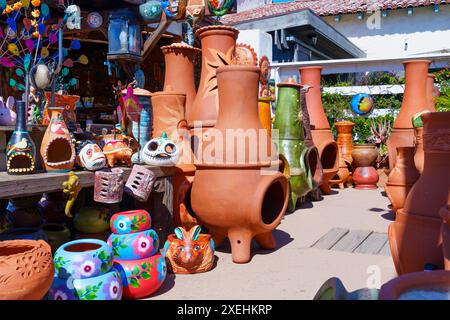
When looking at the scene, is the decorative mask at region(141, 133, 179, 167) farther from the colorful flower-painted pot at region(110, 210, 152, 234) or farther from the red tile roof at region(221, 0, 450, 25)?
the red tile roof at region(221, 0, 450, 25)

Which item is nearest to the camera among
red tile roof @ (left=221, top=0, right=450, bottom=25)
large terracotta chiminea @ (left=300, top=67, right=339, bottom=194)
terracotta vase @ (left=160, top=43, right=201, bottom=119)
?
terracotta vase @ (left=160, top=43, right=201, bottom=119)

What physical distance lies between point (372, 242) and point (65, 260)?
2.77 metres

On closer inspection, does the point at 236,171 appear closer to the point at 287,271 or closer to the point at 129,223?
the point at 287,271

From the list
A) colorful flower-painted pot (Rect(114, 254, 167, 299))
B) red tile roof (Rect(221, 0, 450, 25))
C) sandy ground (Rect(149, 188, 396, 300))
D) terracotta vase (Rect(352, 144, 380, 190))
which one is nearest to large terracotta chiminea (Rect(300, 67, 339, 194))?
terracotta vase (Rect(352, 144, 380, 190))

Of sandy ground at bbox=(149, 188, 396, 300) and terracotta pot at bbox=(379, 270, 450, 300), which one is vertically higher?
terracotta pot at bbox=(379, 270, 450, 300)

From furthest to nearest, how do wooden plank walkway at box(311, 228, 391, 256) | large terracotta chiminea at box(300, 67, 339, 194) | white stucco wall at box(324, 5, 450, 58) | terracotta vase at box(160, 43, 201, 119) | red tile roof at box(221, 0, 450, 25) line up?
white stucco wall at box(324, 5, 450, 58) → red tile roof at box(221, 0, 450, 25) → large terracotta chiminea at box(300, 67, 339, 194) → terracotta vase at box(160, 43, 201, 119) → wooden plank walkway at box(311, 228, 391, 256)

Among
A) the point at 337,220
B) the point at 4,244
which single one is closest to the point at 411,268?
the point at 4,244

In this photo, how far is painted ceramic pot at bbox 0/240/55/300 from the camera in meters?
1.76

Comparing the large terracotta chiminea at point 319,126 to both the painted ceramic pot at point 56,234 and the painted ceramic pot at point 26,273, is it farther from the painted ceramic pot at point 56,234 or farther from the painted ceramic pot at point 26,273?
the painted ceramic pot at point 26,273

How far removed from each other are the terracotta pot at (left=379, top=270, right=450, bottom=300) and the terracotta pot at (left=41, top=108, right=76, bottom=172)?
2.18 meters

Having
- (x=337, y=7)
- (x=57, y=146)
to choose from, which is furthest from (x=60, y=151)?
(x=337, y=7)

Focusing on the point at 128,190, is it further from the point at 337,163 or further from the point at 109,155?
the point at 337,163

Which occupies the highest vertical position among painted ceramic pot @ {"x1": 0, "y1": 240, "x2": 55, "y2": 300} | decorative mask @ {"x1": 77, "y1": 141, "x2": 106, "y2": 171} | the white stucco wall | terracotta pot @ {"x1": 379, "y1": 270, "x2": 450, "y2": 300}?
the white stucco wall
